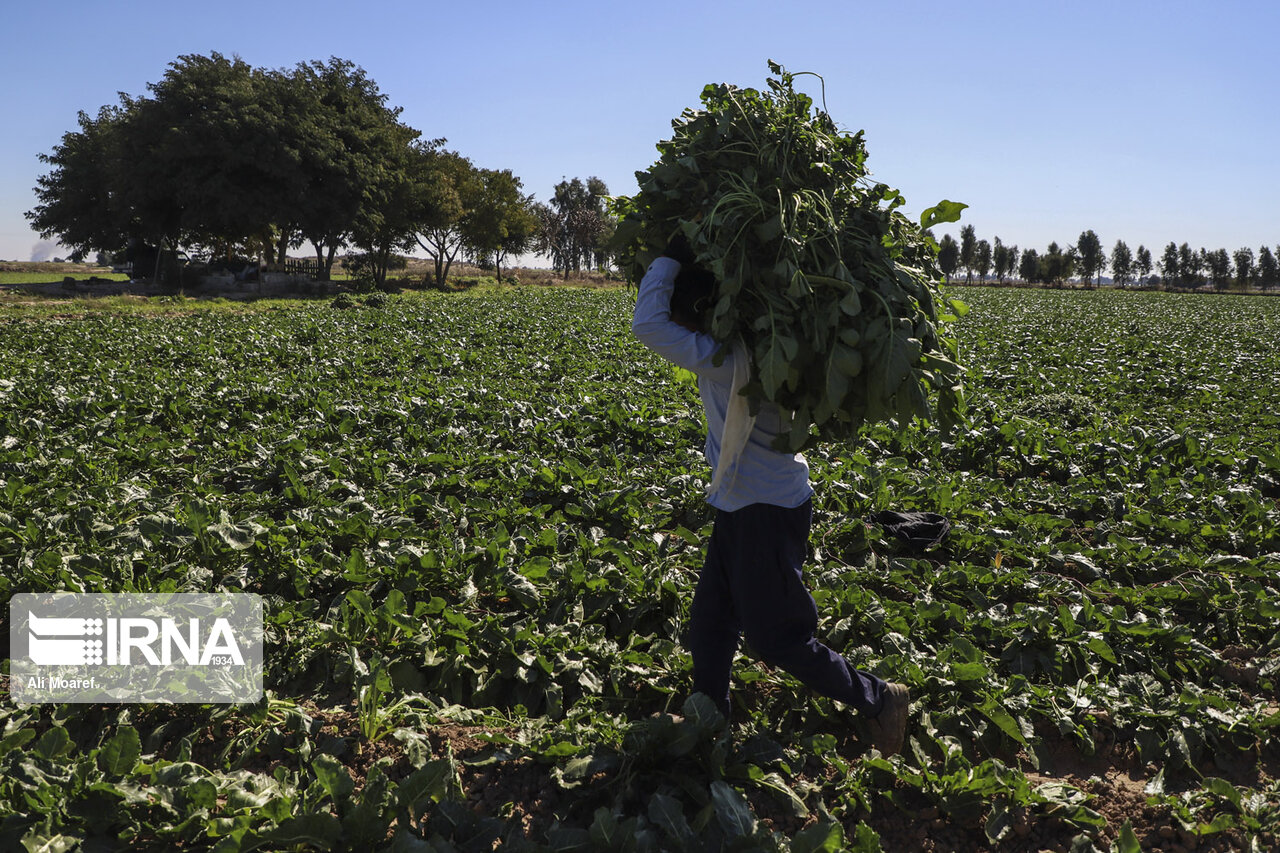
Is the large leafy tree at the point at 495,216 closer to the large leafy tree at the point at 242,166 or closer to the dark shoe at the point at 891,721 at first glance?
the large leafy tree at the point at 242,166

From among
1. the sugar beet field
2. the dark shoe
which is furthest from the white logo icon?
the dark shoe

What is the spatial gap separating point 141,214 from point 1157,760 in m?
44.7

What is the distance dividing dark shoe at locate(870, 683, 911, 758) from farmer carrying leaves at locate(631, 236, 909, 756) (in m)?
0.20

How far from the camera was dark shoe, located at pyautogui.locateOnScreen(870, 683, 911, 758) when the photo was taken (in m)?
3.07

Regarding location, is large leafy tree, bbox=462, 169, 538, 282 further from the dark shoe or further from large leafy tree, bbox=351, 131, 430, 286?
the dark shoe

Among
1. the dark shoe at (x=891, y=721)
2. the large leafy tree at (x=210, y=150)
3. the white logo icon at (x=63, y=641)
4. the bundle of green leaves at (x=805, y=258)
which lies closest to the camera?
the bundle of green leaves at (x=805, y=258)

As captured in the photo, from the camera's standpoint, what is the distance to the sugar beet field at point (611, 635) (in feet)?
8.82

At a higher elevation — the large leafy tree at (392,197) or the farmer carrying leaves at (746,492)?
the large leafy tree at (392,197)

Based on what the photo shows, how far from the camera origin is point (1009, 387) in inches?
451

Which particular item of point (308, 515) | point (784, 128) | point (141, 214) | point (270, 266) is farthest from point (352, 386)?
point (270, 266)

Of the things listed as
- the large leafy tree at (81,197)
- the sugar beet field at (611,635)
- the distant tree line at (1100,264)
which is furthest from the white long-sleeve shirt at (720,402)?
the distant tree line at (1100,264)

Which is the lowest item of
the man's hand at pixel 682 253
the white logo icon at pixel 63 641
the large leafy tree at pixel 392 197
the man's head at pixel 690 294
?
the white logo icon at pixel 63 641

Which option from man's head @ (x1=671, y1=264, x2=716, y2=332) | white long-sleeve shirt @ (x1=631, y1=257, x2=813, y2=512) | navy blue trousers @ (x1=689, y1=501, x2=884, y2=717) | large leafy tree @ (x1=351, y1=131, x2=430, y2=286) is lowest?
navy blue trousers @ (x1=689, y1=501, x2=884, y2=717)

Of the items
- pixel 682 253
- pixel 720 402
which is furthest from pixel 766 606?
pixel 682 253
